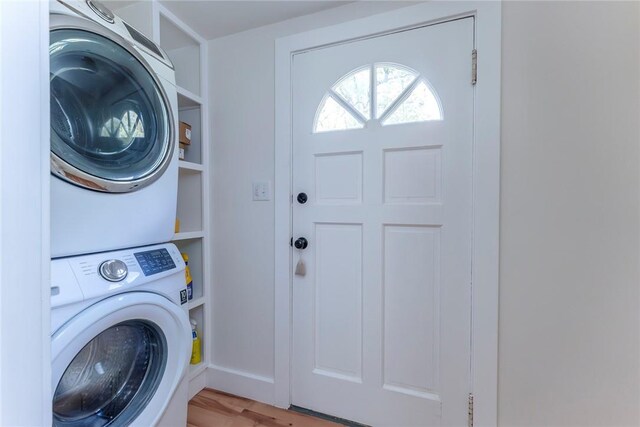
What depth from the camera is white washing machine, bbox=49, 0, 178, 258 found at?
0.81 metres

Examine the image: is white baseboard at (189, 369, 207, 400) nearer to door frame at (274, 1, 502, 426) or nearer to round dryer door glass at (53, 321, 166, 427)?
round dryer door glass at (53, 321, 166, 427)

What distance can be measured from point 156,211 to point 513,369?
1.51 m

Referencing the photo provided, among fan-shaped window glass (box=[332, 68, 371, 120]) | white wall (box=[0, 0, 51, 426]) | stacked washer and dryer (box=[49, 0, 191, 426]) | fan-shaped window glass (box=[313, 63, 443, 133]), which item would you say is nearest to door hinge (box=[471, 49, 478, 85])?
fan-shaped window glass (box=[313, 63, 443, 133])

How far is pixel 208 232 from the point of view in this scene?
1.69m

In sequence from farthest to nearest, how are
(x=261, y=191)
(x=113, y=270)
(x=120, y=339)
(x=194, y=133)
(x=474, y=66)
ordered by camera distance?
(x=194, y=133) → (x=261, y=191) → (x=474, y=66) → (x=120, y=339) → (x=113, y=270)

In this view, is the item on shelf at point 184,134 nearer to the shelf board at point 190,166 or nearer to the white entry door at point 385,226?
the shelf board at point 190,166

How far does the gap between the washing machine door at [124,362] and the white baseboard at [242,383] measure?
621mm

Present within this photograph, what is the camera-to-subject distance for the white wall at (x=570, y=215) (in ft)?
3.37

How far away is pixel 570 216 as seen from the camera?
3.59ft

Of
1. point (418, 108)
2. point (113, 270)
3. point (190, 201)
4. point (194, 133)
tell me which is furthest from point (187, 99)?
point (418, 108)

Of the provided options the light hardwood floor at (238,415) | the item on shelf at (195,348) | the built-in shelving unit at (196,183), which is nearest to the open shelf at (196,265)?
the built-in shelving unit at (196,183)

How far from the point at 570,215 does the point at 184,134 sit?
1.79 metres

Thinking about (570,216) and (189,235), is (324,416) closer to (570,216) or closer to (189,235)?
(189,235)

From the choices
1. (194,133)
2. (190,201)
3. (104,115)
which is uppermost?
(194,133)
